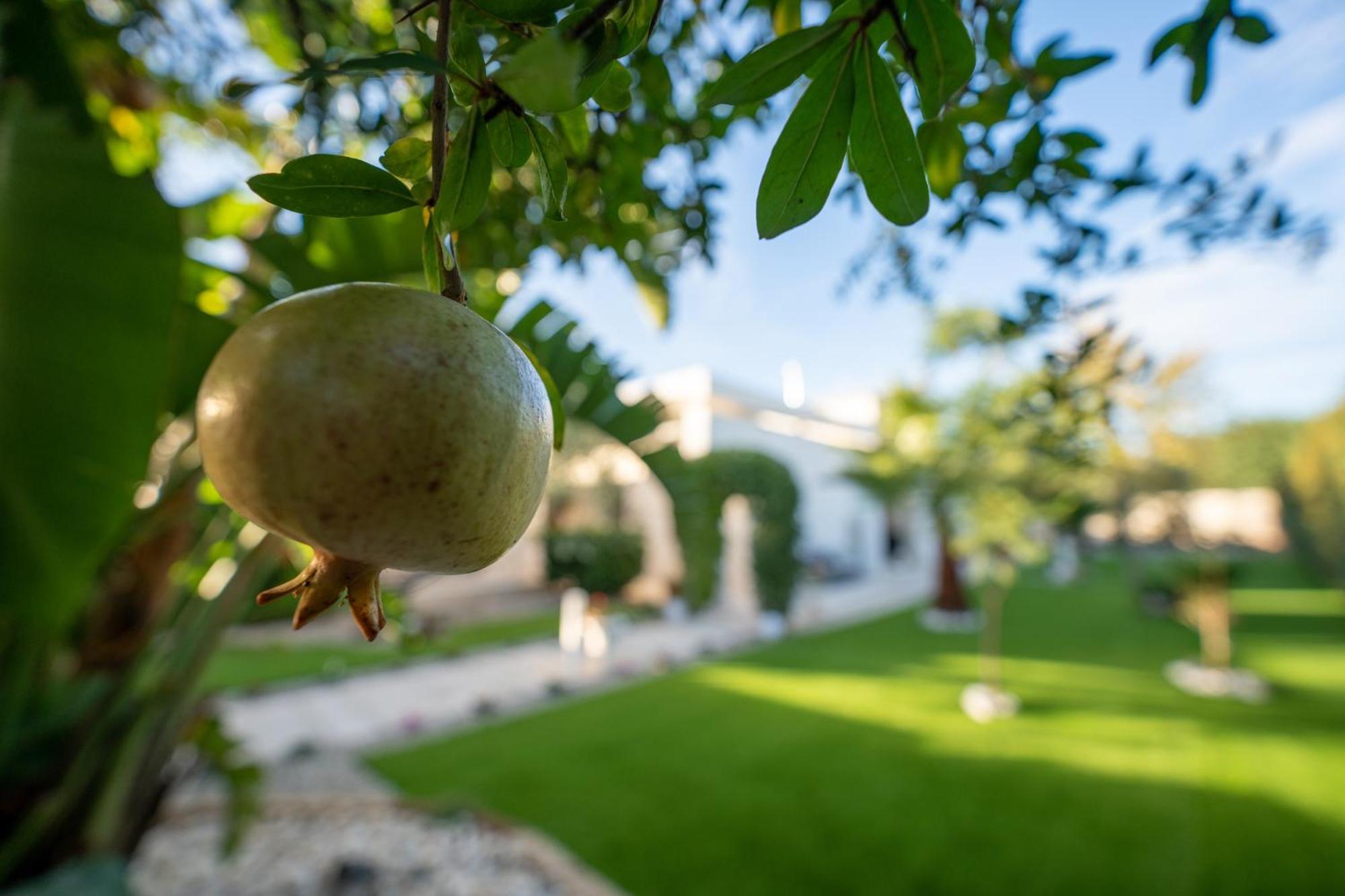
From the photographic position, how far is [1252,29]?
2.46 feet

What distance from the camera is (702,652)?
35.5ft

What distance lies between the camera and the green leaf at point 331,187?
17.1 inches

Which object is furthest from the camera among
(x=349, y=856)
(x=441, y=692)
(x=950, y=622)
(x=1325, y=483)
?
(x=1325, y=483)

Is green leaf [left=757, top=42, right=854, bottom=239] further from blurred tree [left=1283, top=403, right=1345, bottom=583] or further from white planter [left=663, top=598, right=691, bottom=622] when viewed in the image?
blurred tree [left=1283, top=403, right=1345, bottom=583]

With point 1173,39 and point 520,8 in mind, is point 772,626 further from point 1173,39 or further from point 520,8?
point 520,8

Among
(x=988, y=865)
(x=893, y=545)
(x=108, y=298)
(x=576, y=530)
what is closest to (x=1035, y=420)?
(x=108, y=298)

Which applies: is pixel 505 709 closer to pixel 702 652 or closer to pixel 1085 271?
pixel 702 652

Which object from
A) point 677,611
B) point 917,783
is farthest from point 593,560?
point 917,783

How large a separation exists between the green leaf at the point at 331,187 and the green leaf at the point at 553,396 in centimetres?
14

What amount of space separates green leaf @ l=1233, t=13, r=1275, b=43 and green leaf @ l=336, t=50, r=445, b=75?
3.09 ft

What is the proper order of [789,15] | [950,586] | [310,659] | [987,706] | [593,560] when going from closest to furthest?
1. [789,15]
2. [987,706]
3. [310,659]
4. [950,586]
5. [593,560]

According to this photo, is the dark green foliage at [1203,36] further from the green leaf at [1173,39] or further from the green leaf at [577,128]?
the green leaf at [577,128]

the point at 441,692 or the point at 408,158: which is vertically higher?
the point at 408,158

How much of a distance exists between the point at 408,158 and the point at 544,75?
0.69 ft
